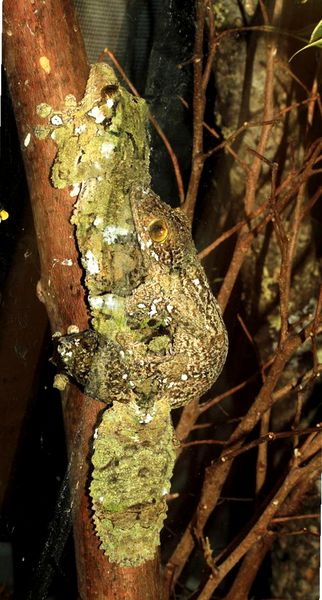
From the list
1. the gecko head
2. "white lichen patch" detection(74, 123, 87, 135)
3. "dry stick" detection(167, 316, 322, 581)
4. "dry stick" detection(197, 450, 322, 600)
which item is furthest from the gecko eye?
"dry stick" detection(197, 450, 322, 600)

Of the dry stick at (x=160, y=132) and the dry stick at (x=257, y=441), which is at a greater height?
A: the dry stick at (x=160, y=132)

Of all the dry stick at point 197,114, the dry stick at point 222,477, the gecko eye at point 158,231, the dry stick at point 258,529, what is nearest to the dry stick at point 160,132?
the dry stick at point 197,114

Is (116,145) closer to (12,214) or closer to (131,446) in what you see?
(12,214)

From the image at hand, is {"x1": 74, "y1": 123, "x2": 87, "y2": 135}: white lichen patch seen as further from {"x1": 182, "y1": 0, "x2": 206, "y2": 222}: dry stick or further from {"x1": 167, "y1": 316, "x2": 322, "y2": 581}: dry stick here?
{"x1": 167, "y1": 316, "x2": 322, "y2": 581}: dry stick

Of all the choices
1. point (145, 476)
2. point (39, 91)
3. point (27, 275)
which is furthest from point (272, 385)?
point (39, 91)

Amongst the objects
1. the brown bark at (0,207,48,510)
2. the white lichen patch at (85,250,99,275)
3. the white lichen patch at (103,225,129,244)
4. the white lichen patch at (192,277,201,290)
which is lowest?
the brown bark at (0,207,48,510)

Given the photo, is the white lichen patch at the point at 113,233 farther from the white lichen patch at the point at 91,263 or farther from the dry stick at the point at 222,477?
the dry stick at the point at 222,477

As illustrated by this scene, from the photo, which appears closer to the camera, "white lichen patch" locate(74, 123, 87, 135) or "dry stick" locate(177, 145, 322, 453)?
"white lichen patch" locate(74, 123, 87, 135)
